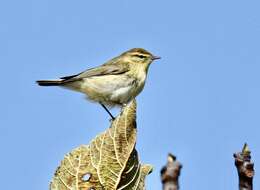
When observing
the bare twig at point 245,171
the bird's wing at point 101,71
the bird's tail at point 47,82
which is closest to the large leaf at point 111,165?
the bare twig at point 245,171

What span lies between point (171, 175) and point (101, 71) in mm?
9998

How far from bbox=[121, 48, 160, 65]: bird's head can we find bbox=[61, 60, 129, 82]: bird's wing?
18.2 inches

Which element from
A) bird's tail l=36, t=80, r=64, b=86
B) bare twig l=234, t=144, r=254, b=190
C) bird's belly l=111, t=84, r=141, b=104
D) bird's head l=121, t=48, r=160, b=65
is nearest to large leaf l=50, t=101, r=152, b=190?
bare twig l=234, t=144, r=254, b=190

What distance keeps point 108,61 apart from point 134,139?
9097 mm

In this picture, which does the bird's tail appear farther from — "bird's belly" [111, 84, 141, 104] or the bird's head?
the bird's head

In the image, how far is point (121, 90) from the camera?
1012 cm

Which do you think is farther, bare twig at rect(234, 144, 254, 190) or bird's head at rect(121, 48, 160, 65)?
bird's head at rect(121, 48, 160, 65)

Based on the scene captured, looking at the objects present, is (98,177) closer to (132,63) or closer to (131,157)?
(131,157)

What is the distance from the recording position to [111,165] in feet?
8.66

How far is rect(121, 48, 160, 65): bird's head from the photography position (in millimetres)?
11500

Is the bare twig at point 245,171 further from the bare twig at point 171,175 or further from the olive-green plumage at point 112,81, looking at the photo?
the olive-green plumage at point 112,81

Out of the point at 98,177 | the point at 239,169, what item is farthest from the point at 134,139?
Result: the point at 239,169

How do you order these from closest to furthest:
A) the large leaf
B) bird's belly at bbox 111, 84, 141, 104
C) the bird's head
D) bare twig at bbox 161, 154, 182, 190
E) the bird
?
bare twig at bbox 161, 154, 182, 190 < the large leaf < bird's belly at bbox 111, 84, 141, 104 < the bird < the bird's head

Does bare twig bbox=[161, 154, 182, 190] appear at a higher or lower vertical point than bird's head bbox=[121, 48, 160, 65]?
lower
